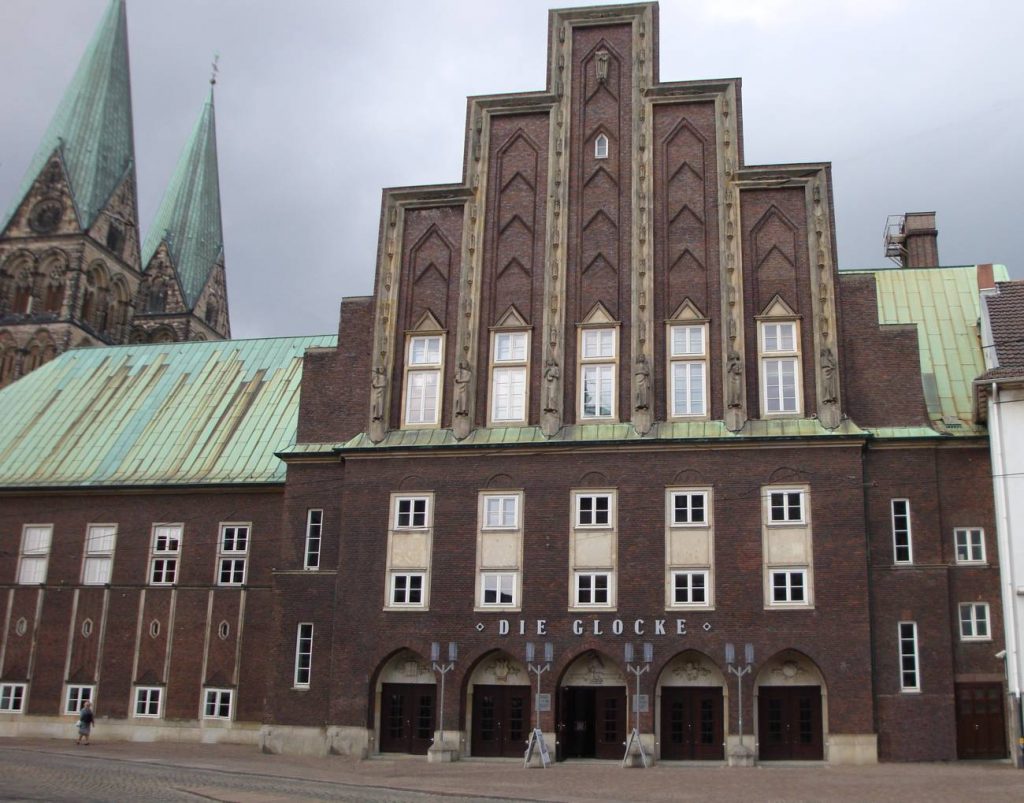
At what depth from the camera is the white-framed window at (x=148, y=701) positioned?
132 feet

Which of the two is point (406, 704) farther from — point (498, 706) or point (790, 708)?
point (790, 708)

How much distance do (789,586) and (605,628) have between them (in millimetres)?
5322

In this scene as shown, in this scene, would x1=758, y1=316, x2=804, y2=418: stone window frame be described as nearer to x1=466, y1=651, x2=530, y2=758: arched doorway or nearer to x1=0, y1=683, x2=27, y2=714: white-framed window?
x1=466, y1=651, x2=530, y2=758: arched doorway

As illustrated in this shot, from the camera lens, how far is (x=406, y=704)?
34.9m

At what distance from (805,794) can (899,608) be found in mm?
9952

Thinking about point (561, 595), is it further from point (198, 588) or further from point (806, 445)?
point (198, 588)

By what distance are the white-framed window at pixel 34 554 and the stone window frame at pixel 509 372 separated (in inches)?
748

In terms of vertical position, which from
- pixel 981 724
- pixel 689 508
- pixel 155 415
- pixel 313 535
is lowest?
pixel 981 724

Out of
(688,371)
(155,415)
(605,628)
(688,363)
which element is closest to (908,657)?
(605,628)

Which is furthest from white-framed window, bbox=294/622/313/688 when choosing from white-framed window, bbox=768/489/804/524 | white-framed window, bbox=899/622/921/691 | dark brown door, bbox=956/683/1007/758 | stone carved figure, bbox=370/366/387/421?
dark brown door, bbox=956/683/1007/758

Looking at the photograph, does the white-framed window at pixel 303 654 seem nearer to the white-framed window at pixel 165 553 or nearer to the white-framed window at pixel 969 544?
the white-framed window at pixel 165 553

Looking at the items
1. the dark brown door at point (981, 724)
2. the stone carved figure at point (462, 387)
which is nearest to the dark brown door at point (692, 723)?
the dark brown door at point (981, 724)

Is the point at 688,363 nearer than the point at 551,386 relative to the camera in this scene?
Yes

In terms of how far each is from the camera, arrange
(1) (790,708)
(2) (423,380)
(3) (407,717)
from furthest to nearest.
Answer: (2) (423,380), (3) (407,717), (1) (790,708)
